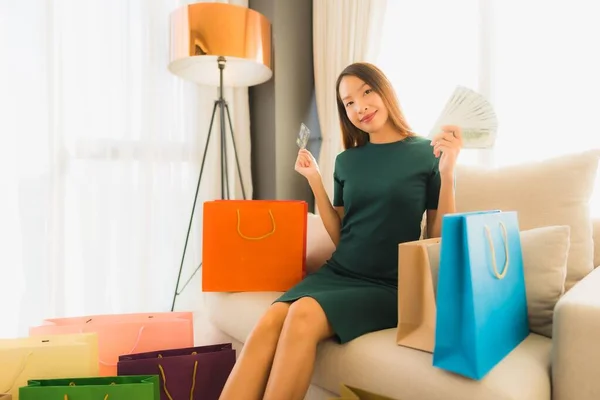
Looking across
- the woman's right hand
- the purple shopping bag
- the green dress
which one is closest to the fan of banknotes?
the green dress

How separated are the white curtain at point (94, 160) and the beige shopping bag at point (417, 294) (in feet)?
5.59

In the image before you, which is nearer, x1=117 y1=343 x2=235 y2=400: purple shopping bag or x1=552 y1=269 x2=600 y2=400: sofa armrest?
x1=552 y1=269 x2=600 y2=400: sofa armrest

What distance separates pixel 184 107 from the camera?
101 inches

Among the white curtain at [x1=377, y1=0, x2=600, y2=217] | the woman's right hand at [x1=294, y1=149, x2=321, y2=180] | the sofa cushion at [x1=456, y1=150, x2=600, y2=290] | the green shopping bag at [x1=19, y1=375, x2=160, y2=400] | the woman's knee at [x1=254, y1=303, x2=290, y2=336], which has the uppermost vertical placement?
the white curtain at [x1=377, y1=0, x2=600, y2=217]

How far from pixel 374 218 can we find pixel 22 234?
1.70 m

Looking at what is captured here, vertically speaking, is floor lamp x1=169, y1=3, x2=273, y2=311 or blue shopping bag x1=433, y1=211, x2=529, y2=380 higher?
floor lamp x1=169, y1=3, x2=273, y2=311

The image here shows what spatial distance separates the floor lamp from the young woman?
752mm

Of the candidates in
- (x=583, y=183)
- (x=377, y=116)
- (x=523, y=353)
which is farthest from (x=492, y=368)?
(x=377, y=116)

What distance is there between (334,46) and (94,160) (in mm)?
1468

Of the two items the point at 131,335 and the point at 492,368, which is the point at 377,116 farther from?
the point at 131,335

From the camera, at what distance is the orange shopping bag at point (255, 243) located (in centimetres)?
165

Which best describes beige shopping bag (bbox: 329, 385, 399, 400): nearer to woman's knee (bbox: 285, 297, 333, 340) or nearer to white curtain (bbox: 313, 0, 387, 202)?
woman's knee (bbox: 285, 297, 333, 340)

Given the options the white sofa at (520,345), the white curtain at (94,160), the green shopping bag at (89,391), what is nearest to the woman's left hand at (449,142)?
the white sofa at (520,345)

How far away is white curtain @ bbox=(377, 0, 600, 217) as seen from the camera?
183cm
